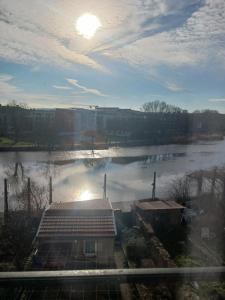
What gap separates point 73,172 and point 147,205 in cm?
588

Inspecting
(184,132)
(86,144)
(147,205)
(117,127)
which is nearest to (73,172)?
(147,205)

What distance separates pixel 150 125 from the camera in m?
29.5

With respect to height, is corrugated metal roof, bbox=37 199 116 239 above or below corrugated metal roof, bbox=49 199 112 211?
below

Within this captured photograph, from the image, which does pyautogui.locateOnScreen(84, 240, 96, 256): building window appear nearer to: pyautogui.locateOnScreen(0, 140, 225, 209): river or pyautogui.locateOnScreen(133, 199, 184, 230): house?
pyautogui.locateOnScreen(133, 199, 184, 230): house

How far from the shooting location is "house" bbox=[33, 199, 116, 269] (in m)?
3.86

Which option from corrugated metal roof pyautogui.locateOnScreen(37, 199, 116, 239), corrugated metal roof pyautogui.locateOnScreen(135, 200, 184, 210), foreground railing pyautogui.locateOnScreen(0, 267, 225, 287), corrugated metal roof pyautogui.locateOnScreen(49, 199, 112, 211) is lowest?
corrugated metal roof pyautogui.locateOnScreen(135, 200, 184, 210)

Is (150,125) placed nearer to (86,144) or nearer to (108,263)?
(86,144)

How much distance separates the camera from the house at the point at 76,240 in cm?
386

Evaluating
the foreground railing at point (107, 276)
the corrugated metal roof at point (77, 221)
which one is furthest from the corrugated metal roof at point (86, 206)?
the foreground railing at point (107, 276)

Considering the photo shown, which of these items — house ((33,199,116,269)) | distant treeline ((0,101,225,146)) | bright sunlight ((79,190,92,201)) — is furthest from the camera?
distant treeline ((0,101,225,146))

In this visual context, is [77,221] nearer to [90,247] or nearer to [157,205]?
[90,247]

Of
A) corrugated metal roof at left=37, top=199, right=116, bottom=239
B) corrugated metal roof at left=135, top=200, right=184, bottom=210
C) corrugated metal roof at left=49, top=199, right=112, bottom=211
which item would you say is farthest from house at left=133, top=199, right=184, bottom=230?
corrugated metal roof at left=37, top=199, right=116, bottom=239

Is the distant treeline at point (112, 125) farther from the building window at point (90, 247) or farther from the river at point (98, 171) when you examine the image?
the building window at point (90, 247)

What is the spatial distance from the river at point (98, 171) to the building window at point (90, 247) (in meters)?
3.60
